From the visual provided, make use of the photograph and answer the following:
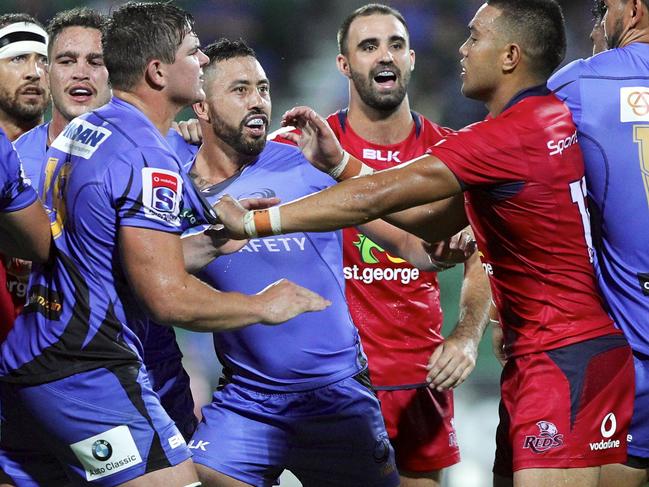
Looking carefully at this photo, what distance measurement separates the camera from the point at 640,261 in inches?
171

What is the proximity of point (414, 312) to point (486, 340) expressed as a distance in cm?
222

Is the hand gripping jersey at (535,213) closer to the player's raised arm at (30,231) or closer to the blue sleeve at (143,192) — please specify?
the blue sleeve at (143,192)

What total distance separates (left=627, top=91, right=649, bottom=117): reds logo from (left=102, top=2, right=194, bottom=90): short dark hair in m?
1.93

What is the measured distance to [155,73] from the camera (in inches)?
167

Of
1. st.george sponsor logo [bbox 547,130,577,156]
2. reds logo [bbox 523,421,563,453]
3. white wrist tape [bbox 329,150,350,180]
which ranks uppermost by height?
white wrist tape [bbox 329,150,350,180]

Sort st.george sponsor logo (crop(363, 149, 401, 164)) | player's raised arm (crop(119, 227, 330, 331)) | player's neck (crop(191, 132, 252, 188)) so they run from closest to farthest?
player's raised arm (crop(119, 227, 330, 331)) < player's neck (crop(191, 132, 252, 188)) < st.george sponsor logo (crop(363, 149, 401, 164))

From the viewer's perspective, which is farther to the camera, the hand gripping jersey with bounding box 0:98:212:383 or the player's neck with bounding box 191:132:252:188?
the player's neck with bounding box 191:132:252:188

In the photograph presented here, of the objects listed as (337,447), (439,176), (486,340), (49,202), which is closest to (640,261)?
(439,176)

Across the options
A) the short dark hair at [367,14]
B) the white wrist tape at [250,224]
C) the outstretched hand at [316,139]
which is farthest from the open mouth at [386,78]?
the white wrist tape at [250,224]

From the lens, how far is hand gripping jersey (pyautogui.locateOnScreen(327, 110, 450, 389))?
5.90 metres

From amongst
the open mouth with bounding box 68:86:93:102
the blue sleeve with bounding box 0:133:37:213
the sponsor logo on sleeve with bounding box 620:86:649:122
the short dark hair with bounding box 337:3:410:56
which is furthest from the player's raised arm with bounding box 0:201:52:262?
the short dark hair with bounding box 337:3:410:56

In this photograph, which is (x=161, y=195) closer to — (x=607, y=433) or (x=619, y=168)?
(x=619, y=168)

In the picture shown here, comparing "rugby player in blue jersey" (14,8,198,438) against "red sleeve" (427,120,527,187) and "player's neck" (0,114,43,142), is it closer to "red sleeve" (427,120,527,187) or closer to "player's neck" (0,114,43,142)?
"player's neck" (0,114,43,142)

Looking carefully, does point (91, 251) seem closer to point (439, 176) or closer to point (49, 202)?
point (49, 202)
